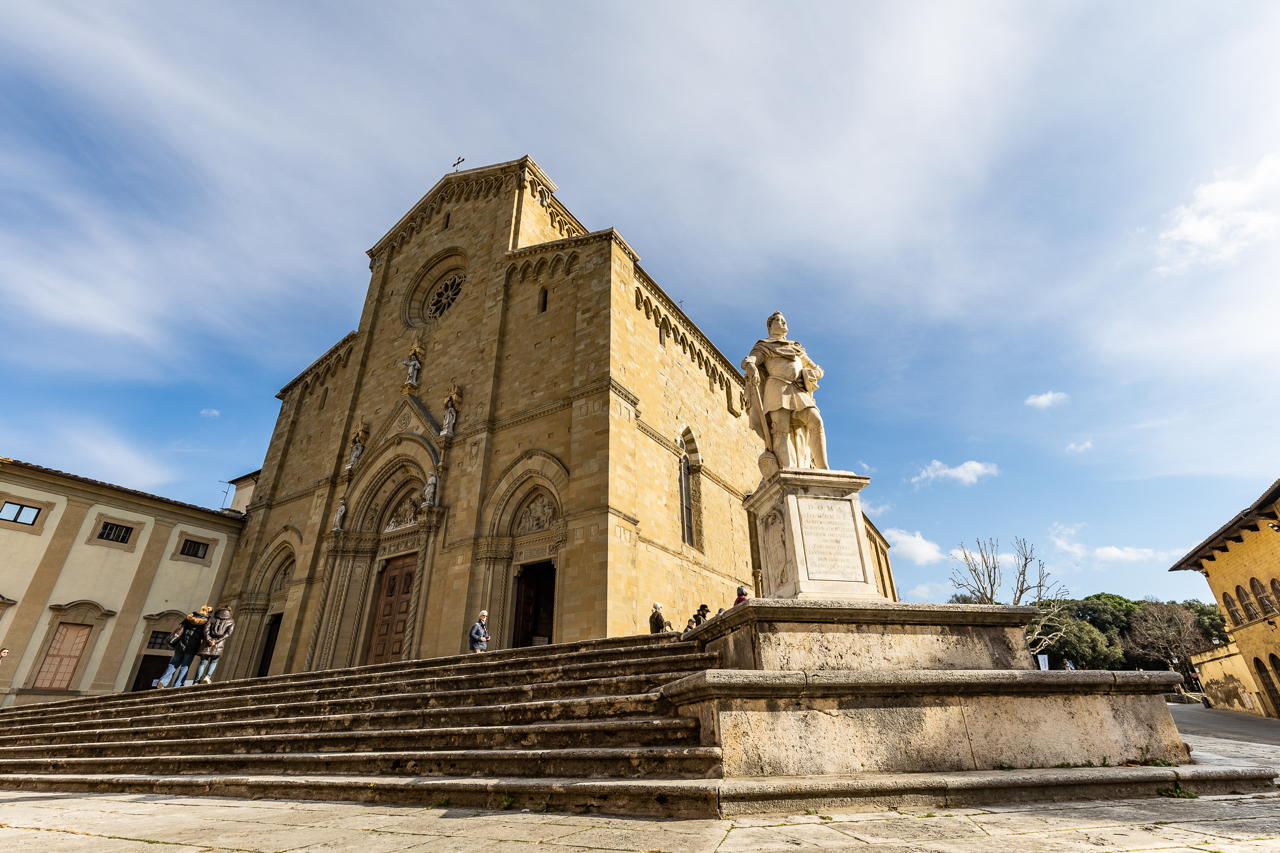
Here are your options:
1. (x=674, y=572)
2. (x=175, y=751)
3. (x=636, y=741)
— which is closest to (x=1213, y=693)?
(x=674, y=572)

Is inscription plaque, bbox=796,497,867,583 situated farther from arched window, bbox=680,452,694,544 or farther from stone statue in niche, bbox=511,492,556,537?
arched window, bbox=680,452,694,544

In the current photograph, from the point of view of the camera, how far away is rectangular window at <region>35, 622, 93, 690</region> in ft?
56.8

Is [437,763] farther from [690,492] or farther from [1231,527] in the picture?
[1231,527]

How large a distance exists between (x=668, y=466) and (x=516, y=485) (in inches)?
164

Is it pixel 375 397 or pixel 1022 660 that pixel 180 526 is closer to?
pixel 375 397

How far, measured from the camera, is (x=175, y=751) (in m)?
7.58

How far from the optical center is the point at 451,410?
648 inches

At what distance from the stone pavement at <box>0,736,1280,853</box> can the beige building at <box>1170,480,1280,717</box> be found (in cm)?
2122

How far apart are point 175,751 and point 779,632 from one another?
8183 millimetres

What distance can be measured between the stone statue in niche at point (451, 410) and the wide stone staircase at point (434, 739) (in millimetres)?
7459

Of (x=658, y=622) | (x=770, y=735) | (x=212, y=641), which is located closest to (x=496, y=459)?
(x=658, y=622)

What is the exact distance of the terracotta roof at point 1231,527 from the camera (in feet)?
58.6

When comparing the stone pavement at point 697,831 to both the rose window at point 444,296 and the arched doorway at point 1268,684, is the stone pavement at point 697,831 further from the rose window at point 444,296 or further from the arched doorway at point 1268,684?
the arched doorway at point 1268,684

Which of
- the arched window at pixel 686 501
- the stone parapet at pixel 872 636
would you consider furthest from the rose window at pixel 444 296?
the stone parapet at pixel 872 636
